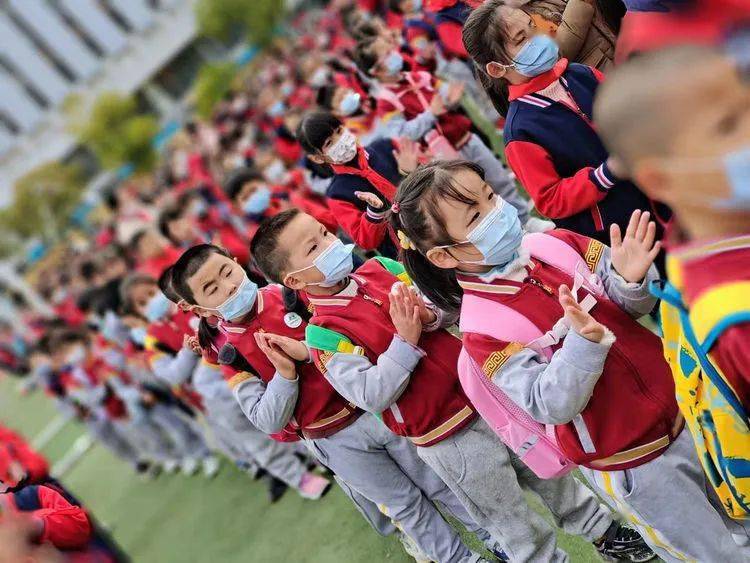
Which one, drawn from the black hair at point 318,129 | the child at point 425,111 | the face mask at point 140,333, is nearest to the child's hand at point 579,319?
the black hair at point 318,129

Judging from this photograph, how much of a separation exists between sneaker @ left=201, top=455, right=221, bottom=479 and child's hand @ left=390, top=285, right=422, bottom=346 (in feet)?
14.6

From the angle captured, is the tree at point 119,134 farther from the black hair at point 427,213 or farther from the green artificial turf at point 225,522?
the black hair at point 427,213

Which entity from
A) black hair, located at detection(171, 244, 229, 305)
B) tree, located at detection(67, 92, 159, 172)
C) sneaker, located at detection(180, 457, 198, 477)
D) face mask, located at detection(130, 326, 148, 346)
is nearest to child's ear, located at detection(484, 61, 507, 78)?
black hair, located at detection(171, 244, 229, 305)

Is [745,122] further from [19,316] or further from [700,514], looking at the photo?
[19,316]

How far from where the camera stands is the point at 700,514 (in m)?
1.84

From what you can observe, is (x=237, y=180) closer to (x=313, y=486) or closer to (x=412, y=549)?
(x=313, y=486)

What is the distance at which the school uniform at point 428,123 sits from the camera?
15.9ft

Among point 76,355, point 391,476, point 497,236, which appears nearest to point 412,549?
point 391,476

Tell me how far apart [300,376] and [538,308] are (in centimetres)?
122

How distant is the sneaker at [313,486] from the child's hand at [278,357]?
2146 mm

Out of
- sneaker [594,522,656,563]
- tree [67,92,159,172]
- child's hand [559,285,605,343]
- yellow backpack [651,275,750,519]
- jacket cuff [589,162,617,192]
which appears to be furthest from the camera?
tree [67,92,159,172]

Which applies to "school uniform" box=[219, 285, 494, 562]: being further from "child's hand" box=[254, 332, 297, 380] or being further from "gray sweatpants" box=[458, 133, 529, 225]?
"gray sweatpants" box=[458, 133, 529, 225]

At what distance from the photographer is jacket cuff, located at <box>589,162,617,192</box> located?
2.39 meters

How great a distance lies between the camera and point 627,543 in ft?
8.60
